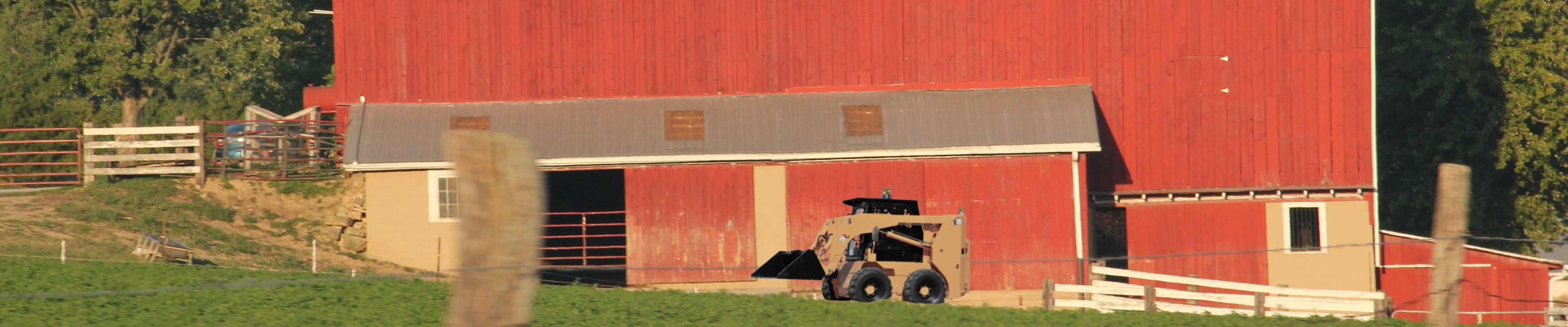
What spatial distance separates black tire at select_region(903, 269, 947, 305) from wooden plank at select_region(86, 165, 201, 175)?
49.0 ft

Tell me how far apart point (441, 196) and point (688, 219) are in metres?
4.59

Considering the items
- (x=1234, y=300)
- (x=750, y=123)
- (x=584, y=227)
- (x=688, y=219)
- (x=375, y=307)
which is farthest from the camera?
(x=750, y=123)

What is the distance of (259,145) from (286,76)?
17.4m

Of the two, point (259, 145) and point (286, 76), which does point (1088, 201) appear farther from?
point (286, 76)

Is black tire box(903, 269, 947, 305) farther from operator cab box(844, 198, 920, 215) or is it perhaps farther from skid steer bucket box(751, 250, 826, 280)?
skid steer bucket box(751, 250, 826, 280)

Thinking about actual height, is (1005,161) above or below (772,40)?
below

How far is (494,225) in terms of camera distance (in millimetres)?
6820

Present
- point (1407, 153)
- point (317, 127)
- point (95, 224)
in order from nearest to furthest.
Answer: point (95, 224) < point (317, 127) < point (1407, 153)

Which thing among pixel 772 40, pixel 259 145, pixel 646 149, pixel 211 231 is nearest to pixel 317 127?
pixel 259 145

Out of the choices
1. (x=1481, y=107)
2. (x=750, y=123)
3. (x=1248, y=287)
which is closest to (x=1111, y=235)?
(x=1248, y=287)

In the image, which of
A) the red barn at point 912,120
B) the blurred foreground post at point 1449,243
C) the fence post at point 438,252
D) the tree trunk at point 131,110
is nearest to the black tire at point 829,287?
the red barn at point 912,120

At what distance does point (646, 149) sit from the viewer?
2577 cm

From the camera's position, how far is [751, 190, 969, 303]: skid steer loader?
66.0 feet

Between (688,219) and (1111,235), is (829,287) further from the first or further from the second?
(1111,235)
